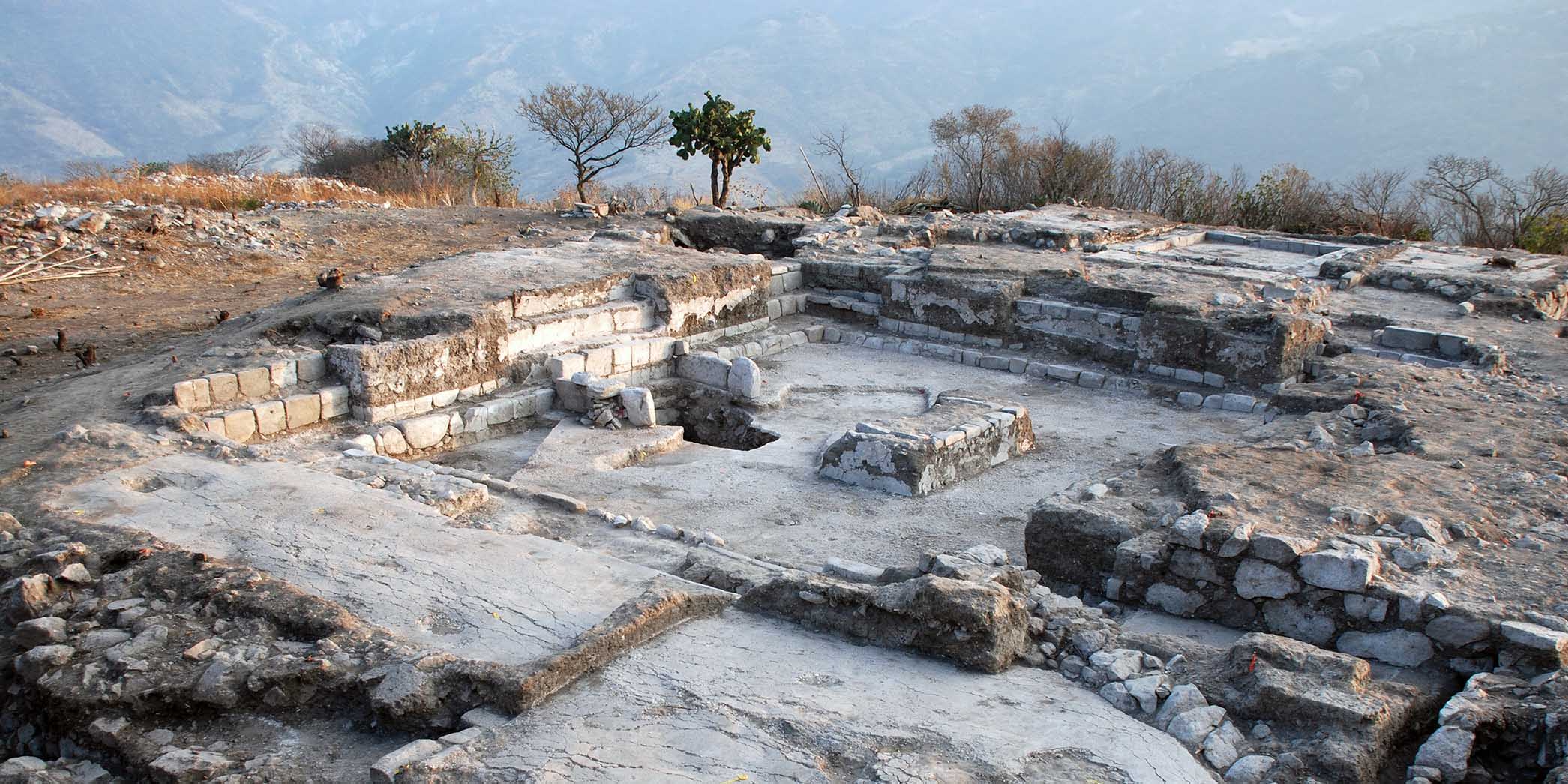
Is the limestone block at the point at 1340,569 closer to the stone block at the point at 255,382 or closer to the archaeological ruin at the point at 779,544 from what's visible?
the archaeological ruin at the point at 779,544

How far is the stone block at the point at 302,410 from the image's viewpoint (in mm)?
6605

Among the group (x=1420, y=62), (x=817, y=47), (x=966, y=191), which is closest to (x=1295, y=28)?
(x=1420, y=62)

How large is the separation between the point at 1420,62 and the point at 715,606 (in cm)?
7077

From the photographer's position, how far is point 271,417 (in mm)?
6520

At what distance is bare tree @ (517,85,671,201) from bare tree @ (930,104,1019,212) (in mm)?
6016

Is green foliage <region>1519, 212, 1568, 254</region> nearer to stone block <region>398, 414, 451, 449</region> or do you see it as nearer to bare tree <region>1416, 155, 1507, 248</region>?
bare tree <region>1416, 155, 1507, 248</region>

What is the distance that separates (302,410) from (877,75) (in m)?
78.8

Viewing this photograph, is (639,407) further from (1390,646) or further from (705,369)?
(1390,646)

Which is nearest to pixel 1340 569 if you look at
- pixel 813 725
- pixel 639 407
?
pixel 813 725

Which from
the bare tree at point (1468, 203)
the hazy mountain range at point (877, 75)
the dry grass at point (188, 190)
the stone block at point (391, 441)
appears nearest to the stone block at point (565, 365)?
the stone block at point (391, 441)

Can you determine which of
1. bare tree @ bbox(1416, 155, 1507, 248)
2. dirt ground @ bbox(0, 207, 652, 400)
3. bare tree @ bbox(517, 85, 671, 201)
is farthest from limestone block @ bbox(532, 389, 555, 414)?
bare tree @ bbox(1416, 155, 1507, 248)

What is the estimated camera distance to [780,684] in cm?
352

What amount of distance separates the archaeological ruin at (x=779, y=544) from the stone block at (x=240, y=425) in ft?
0.17

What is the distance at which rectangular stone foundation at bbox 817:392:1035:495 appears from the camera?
6363 mm
